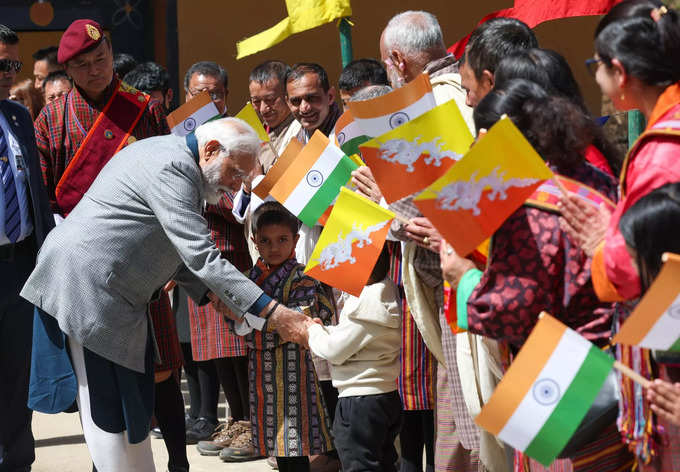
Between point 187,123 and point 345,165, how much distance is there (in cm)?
129

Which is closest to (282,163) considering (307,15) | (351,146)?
(351,146)

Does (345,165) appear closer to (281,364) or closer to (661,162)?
(281,364)

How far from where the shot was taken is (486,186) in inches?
93.0

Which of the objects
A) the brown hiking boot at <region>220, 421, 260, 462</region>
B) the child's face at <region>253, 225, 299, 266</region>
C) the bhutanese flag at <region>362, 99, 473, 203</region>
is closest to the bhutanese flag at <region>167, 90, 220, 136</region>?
the child's face at <region>253, 225, 299, 266</region>

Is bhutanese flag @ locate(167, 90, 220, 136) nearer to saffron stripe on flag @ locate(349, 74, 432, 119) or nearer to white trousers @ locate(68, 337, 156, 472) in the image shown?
white trousers @ locate(68, 337, 156, 472)

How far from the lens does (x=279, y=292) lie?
4309 mm

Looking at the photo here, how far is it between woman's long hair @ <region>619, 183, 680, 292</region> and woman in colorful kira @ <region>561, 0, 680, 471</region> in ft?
0.11

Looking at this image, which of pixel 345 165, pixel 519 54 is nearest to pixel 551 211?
pixel 519 54

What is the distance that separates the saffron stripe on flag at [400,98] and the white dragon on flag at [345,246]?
369mm

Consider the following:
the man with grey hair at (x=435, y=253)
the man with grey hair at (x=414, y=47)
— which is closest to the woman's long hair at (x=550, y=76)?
the man with grey hair at (x=435, y=253)

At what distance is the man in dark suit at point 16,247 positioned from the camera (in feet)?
14.8

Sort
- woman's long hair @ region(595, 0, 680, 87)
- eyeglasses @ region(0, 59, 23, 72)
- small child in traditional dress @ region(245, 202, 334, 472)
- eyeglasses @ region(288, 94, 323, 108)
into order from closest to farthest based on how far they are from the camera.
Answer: woman's long hair @ region(595, 0, 680, 87)
small child in traditional dress @ region(245, 202, 334, 472)
eyeglasses @ region(0, 59, 23, 72)
eyeglasses @ region(288, 94, 323, 108)

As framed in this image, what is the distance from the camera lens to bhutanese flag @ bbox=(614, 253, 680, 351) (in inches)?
79.4

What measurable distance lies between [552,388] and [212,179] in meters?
1.81
